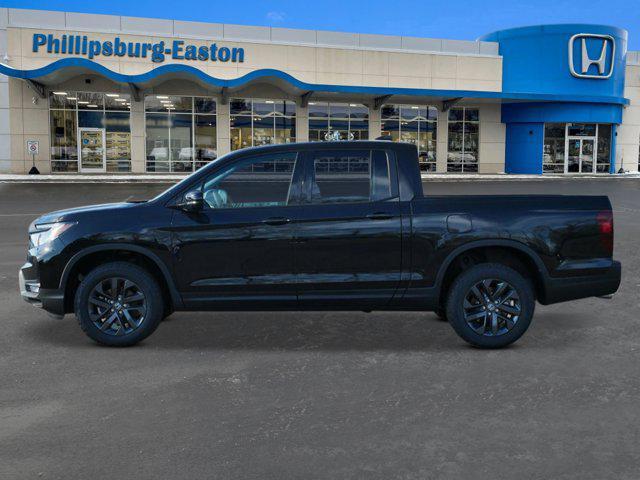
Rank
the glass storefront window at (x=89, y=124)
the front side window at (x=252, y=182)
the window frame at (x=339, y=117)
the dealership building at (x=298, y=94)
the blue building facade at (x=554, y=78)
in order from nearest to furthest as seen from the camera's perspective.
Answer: the front side window at (x=252, y=182), the dealership building at (x=298, y=94), the glass storefront window at (x=89, y=124), the window frame at (x=339, y=117), the blue building facade at (x=554, y=78)

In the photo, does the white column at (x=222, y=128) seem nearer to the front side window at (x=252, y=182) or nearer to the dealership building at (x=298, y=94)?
the dealership building at (x=298, y=94)

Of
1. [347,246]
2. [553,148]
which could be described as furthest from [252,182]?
[553,148]

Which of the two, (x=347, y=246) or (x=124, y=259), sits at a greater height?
(x=347, y=246)

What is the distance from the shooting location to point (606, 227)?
6.02m

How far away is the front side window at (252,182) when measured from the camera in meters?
5.96

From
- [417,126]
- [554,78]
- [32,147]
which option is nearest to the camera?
[32,147]

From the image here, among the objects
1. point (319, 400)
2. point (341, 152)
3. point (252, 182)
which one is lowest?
point (319, 400)

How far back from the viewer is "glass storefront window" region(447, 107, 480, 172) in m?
43.7

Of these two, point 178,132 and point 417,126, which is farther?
point 417,126

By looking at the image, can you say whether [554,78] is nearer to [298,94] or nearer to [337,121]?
[337,121]

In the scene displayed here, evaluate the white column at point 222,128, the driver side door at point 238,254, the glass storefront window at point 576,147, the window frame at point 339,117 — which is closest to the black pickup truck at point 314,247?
the driver side door at point 238,254

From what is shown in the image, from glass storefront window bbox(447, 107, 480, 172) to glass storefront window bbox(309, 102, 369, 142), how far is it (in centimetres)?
609

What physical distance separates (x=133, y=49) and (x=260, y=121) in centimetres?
797

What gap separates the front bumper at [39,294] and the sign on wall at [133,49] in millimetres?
32768
